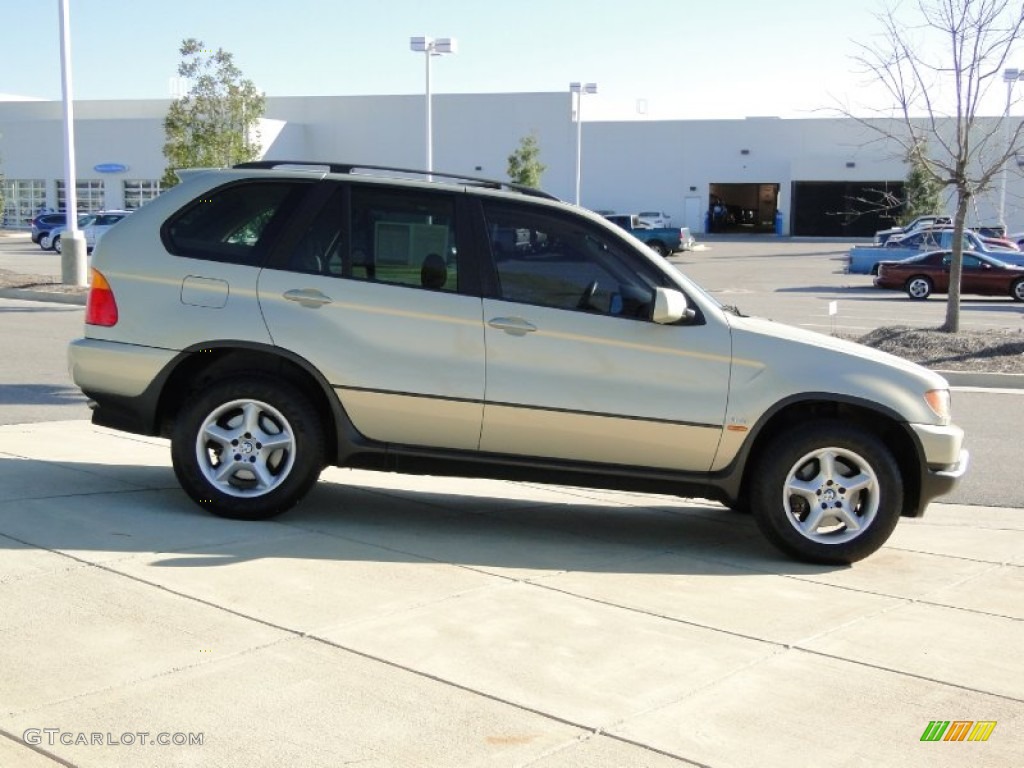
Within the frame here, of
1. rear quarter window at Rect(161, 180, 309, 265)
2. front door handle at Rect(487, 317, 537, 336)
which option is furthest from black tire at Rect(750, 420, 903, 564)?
rear quarter window at Rect(161, 180, 309, 265)

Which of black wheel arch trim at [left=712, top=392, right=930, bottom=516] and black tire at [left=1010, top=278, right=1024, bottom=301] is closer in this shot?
black wheel arch trim at [left=712, top=392, right=930, bottom=516]

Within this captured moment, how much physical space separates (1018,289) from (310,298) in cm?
2798

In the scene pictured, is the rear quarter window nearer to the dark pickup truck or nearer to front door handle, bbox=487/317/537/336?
front door handle, bbox=487/317/537/336

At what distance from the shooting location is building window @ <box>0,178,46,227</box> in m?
69.9

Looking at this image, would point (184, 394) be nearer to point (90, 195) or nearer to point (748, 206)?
point (90, 195)

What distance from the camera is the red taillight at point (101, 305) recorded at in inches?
275

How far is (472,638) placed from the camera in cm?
520

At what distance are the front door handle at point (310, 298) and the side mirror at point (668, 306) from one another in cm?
172

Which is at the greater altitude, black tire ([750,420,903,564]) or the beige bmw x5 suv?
the beige bmw x5 suv

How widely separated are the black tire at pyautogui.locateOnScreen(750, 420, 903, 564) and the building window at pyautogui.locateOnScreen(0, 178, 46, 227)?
226 feet

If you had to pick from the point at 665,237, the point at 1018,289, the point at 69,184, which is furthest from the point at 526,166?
the point at 69,184

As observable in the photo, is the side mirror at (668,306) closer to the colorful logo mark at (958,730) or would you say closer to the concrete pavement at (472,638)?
the concrete pavement at (472,638)

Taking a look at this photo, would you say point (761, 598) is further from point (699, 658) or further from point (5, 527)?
point (5, 527)

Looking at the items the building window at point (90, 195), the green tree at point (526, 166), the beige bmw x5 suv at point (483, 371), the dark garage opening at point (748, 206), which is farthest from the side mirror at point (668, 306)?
the dark garage opening at point (748, 206)
